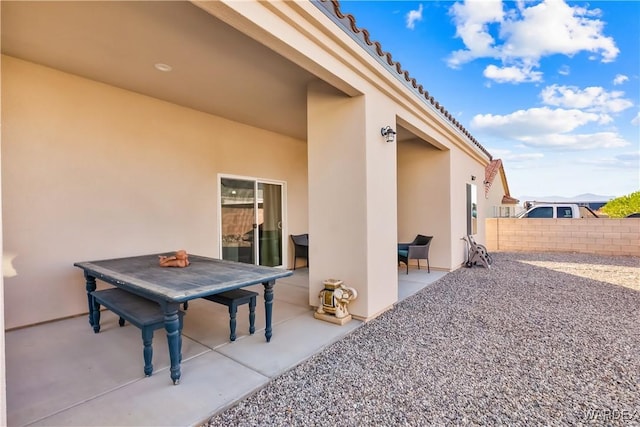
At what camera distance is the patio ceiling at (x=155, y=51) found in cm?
267

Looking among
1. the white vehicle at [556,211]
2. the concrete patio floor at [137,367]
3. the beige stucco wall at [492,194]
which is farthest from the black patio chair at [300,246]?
the white vehicle at [556,211]

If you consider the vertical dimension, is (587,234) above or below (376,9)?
below

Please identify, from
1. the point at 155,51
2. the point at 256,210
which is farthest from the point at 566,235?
the point at 155,51

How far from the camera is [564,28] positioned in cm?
818

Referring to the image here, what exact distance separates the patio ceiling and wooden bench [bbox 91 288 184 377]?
8.83 ft

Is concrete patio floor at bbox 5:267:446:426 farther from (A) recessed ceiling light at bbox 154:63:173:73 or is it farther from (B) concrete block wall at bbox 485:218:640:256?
(B) concrete block wall at bbox 485:218:640:256

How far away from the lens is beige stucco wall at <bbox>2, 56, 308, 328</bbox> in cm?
352

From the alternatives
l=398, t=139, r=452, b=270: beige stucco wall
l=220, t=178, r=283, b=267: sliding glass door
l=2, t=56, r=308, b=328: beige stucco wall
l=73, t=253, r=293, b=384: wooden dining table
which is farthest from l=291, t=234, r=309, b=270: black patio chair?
l=73, t=253, r=293, b=384: wooden dining table

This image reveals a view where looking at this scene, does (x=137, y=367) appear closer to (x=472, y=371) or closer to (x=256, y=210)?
(x=472, y=371)

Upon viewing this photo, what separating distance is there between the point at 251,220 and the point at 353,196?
10.5 feet

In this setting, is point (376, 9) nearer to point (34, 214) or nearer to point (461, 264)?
point (461, 264)

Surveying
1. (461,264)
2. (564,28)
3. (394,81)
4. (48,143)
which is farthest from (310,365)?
(564,28)

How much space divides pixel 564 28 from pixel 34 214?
1237cm

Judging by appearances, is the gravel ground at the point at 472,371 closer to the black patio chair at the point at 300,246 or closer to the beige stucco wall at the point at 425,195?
the beige stucco wall at the point at 425,195
